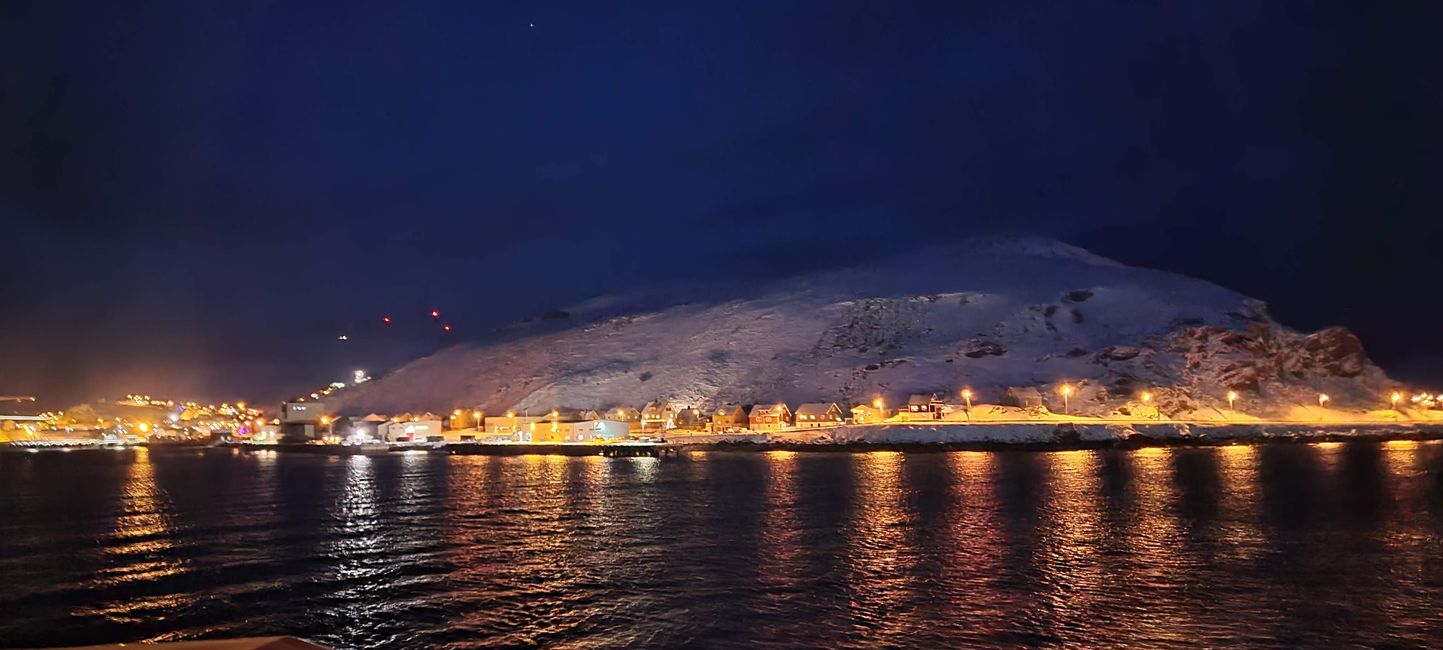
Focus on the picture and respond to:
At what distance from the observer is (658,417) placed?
122750 millimetres

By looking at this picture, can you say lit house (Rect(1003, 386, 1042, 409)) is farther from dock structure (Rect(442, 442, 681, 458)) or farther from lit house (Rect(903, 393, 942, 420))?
dock structure (Rect(442, 442, 681, 458))

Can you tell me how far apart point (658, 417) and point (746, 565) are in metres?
102

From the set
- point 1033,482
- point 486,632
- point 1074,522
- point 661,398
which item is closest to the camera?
point 486,632

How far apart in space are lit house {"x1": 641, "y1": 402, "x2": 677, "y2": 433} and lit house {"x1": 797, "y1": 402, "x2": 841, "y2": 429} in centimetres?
1980

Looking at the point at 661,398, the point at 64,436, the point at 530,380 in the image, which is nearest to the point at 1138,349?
the point at 661,398

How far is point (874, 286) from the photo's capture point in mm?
167500

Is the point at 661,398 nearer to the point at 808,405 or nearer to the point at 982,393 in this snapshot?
the point at 808,405

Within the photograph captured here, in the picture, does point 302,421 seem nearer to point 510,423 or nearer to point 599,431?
point 510,423

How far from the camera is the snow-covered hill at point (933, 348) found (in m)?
113

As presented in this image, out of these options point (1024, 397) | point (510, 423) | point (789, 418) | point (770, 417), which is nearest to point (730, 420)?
point (770, 417)

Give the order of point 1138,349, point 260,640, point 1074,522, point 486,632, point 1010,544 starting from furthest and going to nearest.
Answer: point 1138,349
point 1074,522
point 1010,544
point 486,632
point 260,640

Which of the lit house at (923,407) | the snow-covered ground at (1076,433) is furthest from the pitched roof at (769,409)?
the lit house at (923,407)

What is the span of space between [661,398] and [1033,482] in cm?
8726

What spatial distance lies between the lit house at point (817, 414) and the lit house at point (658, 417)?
19796mm
